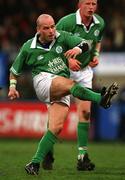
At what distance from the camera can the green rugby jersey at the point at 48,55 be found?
30.2 ft

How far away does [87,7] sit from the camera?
10086 millimetres

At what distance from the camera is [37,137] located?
59.5ft

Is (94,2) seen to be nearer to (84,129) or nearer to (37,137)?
(84,129)

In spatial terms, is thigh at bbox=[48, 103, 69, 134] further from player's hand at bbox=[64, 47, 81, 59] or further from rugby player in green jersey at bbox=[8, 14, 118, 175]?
player's hand at bbox=[64, 47, 81, 59]

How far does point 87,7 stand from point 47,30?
1.24m

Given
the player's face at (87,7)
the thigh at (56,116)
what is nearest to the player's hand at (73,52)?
the thigh at (56,116)

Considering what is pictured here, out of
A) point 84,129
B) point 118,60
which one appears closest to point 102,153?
point 84,129

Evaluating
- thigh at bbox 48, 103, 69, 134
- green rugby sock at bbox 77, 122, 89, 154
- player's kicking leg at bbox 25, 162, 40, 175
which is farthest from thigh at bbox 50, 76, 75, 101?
green rugby sock at bbox 77, 122, 89, 154

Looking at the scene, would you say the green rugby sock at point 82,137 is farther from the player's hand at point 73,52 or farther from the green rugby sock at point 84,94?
the player's hand at point 73,52

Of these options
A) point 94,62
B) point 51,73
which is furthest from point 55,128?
point 94,62

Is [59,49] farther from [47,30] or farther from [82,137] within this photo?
[82,137]

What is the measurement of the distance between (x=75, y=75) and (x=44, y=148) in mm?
1737

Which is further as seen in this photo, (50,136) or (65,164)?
(65,164)

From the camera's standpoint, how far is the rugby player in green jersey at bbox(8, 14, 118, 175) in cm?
897
